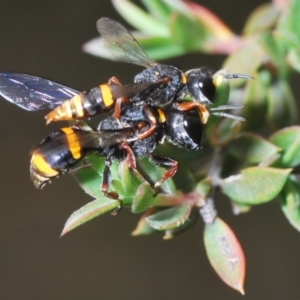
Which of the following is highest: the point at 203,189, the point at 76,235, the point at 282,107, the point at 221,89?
the point at 221,89

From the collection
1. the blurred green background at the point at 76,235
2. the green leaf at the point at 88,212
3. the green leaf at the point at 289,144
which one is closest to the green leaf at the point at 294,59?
the green leaf at the point at 289,144

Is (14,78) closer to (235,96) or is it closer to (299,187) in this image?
(235,96)

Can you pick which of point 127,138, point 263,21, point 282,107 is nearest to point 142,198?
point 127,138

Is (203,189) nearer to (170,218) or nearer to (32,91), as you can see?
(170,218)

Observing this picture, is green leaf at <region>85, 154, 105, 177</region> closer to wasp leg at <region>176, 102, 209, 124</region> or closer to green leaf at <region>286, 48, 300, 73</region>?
wasp leg at <region>176, 102, 209, 124</region>

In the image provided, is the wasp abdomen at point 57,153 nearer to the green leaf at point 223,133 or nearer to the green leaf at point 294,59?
the green leaf at point 223,133

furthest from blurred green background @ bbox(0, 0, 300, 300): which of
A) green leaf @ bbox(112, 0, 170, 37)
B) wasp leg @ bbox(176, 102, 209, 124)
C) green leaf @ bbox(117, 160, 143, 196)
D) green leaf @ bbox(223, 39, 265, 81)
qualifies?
green leaf @ bbox(117, 160, 143, 196)

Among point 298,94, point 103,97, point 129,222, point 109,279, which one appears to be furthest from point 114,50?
point 109,279
